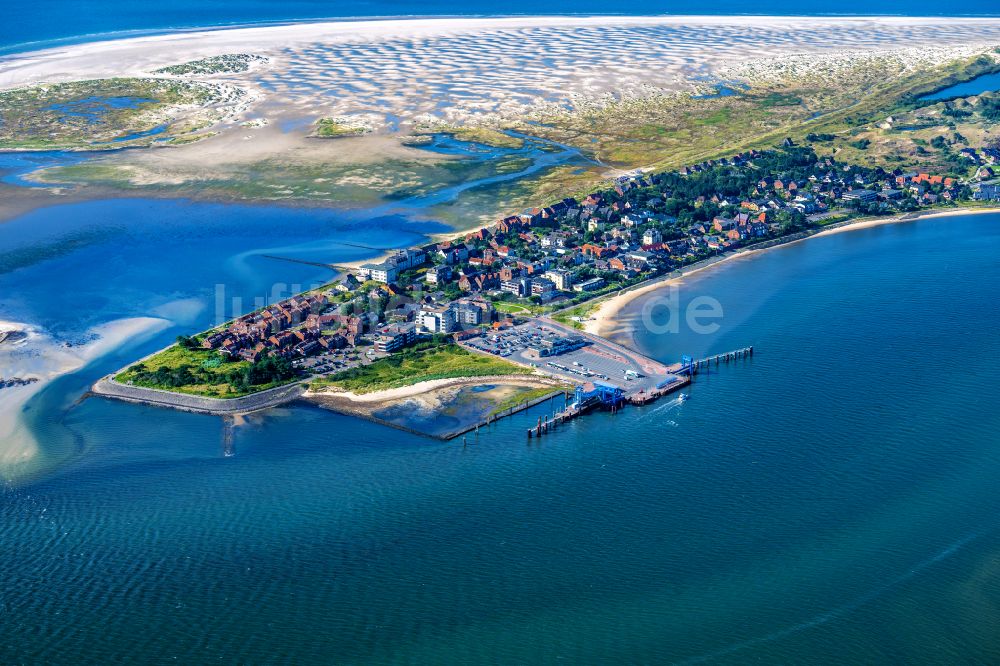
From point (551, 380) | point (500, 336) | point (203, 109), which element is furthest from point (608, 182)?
point (203, 109)

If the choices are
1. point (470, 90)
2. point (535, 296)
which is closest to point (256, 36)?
point (470, 90)

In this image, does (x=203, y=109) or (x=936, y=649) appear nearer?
(x=936, y=649)

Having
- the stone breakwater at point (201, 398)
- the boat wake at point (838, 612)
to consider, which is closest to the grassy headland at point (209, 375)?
the stone breakwater at point (201, 398)

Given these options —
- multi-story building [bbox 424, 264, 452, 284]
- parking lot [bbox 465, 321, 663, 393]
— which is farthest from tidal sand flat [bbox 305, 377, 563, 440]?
multi-story building [bbox 424, 264, 452, 284]

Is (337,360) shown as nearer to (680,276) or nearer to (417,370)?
(417,370)

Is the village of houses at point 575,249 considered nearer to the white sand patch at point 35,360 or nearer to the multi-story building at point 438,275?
the multi-story building at point 438,275

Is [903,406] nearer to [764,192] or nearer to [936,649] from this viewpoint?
[936,649]
